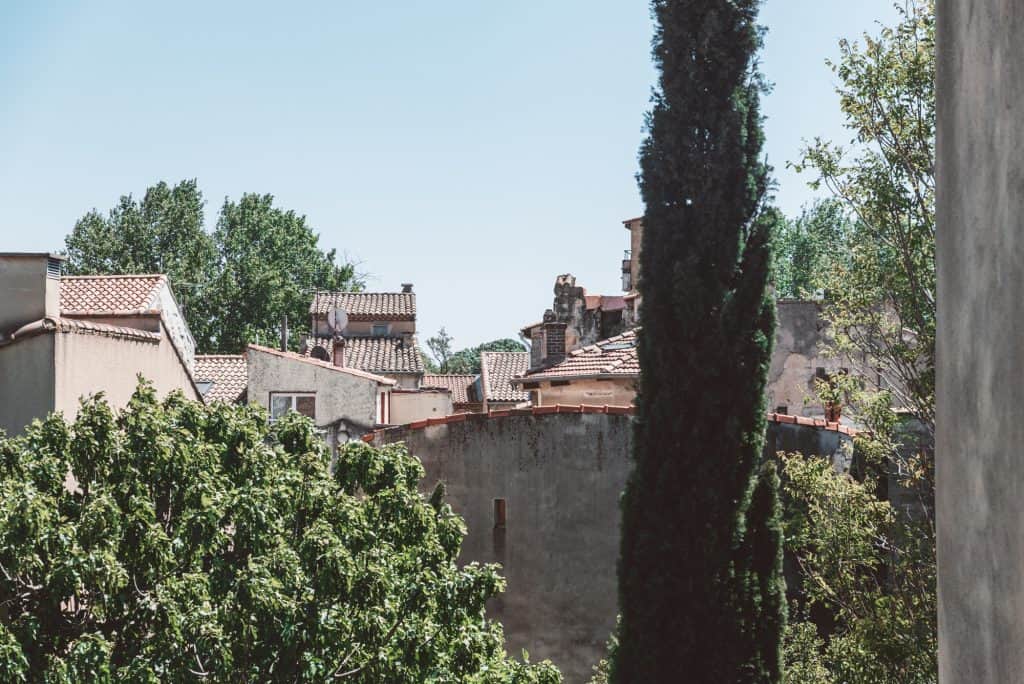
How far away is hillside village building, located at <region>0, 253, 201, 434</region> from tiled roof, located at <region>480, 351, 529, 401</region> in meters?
28.9

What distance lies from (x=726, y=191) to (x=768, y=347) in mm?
1736

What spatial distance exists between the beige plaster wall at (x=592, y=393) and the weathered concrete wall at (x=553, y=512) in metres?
3.01

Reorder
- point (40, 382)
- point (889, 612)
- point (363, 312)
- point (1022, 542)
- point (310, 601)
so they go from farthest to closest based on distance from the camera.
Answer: point (363, 312) → point (40, 382) → point (889, 612) → point (310, 601) → point (1022, 542)

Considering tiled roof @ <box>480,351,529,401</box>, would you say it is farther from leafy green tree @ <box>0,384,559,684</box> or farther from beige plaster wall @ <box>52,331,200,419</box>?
leafy green tree @ <box>0,384,559,684</box>

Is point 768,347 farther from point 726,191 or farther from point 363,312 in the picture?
point 363,312

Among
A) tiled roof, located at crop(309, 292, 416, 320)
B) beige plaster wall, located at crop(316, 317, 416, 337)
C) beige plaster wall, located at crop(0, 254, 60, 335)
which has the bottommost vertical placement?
beige plaster wall, located at crop(0, 254, 60, 335)

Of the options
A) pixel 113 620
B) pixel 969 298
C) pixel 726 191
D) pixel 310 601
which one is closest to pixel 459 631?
pixel 310 601

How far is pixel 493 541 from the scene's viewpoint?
1512 cm

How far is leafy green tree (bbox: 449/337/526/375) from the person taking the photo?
274 feet

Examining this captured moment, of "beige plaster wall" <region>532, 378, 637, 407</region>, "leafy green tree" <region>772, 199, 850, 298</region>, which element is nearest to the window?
"beige plaster wall" <region>532, 378, 637, 407</region>

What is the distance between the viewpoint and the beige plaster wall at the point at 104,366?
498 inches

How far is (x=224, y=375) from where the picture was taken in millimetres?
36031

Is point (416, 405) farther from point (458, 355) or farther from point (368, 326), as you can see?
point (458, 355)

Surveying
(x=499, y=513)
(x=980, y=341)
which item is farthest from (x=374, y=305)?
(x=980, y=341)
